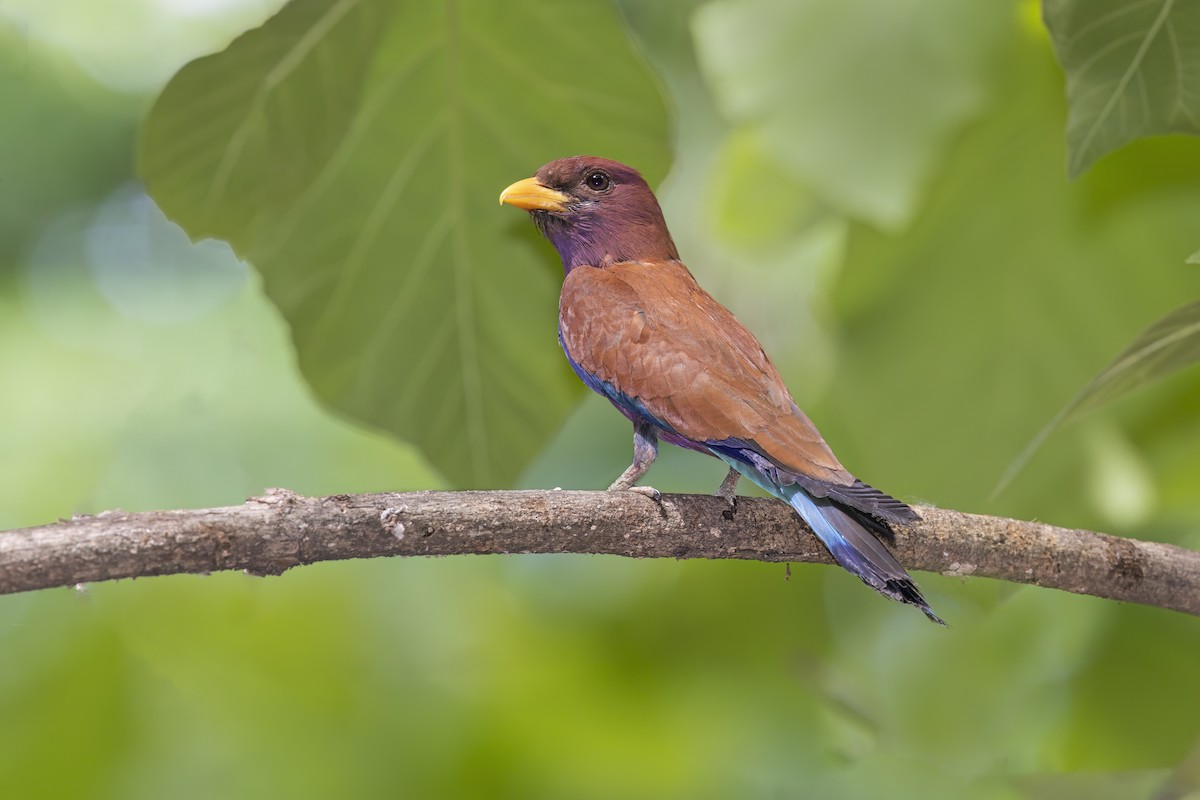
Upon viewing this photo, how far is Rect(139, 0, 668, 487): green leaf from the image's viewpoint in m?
1.36

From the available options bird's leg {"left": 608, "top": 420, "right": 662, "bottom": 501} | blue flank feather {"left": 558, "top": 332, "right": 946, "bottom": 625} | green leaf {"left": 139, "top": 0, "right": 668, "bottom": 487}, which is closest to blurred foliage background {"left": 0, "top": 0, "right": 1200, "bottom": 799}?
green leaf {"left": 139, "top": 0, "right": 668, "bottom": 487}

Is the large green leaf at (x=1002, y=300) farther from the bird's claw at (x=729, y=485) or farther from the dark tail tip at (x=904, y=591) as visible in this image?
the dark tail tip at (x=904, y=591)


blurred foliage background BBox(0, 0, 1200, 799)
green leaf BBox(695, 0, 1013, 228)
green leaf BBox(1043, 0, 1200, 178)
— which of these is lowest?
blurred foliage background BBox(0, 0, 1200, 799)

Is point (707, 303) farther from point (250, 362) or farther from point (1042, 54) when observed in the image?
point (250, 362)

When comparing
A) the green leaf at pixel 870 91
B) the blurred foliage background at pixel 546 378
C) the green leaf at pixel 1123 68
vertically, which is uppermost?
the green leaf at pixel 1123 68

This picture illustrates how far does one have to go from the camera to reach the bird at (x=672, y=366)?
3.27 feet

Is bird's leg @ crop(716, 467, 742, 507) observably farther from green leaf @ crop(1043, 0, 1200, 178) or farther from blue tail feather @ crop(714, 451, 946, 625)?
green leaf @ crop(1043, 0, 1200, 178)

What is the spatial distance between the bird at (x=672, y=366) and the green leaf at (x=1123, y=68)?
1.29 feet

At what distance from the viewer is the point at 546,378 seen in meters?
1.45

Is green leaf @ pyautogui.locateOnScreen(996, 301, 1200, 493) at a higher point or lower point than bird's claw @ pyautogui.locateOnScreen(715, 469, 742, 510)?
higher

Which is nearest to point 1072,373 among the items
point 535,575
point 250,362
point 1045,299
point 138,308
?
point 1045,299

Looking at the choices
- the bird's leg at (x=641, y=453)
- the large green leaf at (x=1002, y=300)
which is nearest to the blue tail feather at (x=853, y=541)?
the bird's leg at (x=641, y=453)

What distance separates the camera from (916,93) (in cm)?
146

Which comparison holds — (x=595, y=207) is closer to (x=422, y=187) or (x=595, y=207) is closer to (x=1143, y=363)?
(x=422, y=187)
